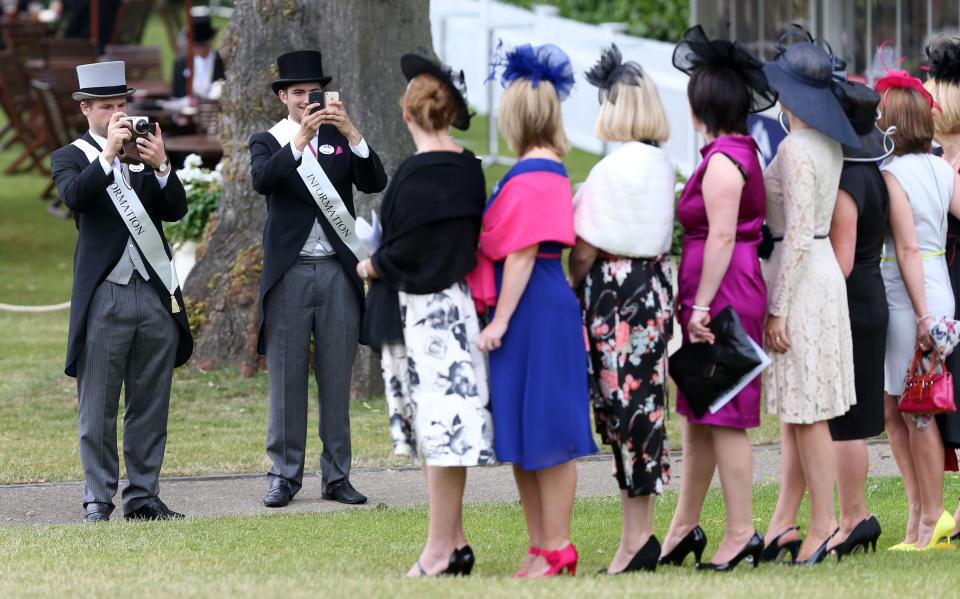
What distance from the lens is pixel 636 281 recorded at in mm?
5352

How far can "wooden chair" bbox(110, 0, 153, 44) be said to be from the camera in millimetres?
25438

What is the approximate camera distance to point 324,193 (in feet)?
23.1

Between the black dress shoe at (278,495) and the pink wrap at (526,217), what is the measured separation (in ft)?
7.76

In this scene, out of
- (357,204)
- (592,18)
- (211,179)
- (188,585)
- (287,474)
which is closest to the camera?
(188,585)

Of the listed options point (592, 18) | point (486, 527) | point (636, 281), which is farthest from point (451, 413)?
point (592, 18)

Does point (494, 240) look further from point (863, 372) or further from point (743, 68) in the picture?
point (863, 372)

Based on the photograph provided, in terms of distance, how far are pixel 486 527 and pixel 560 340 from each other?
1679 millimetres

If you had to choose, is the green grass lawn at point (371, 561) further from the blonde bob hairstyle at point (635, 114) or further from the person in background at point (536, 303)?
the blonde bob hairstyle at point (635, 114)

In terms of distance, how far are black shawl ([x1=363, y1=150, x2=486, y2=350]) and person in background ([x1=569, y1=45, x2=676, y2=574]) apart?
15.2 inches

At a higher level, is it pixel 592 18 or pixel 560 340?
pixel 592 18

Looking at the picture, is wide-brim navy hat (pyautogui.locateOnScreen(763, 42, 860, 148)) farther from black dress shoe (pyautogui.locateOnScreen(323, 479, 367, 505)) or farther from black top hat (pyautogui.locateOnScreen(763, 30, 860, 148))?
black dress shoe (pyautogui.locateOnScreen(323, 479, 367, 505))

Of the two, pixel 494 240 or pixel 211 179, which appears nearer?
pixel 494 240

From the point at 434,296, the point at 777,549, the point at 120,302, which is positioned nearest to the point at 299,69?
the point at 120,302

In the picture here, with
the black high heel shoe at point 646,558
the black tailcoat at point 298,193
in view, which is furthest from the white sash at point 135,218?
the black high heel shoe at point 646,558
